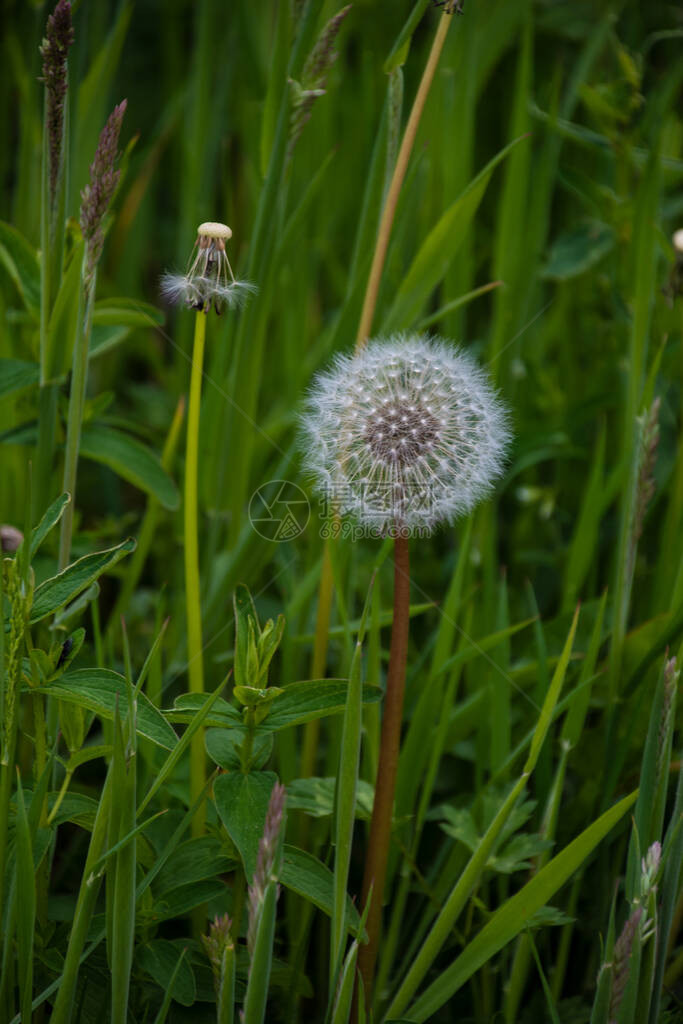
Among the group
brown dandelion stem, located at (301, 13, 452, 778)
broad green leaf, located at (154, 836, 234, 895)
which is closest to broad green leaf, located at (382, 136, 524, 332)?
brown dandelion stem, located at (301, 13, 452, 778)

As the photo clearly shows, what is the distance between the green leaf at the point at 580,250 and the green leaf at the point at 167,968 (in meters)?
1.35

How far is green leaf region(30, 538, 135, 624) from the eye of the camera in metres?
0.84

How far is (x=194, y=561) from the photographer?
3.16 feet

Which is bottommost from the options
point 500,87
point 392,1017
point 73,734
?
point 392,1017

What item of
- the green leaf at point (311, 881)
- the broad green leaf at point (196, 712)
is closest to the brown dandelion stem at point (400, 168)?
the broad green leaf at point (196, 712)

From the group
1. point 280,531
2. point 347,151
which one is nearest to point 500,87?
point 347,151

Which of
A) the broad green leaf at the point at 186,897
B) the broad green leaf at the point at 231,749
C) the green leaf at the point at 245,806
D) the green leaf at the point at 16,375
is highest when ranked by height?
the green leaf at the point at 16,375

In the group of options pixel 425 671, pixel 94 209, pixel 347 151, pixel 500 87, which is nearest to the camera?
pixel 94 209

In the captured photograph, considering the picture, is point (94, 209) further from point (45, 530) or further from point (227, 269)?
point (45, 530)

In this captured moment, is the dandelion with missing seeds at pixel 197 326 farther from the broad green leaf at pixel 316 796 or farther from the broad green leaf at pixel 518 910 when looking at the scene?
the broad green leaf at pixel 518 910

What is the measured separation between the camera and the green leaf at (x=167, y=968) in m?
0.84

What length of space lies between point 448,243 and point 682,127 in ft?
4.32

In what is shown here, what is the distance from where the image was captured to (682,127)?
2.18 meters

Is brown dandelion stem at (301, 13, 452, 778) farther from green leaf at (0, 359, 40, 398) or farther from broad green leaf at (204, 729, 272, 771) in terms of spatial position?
green leaf at (0, 359, 40, 398)
